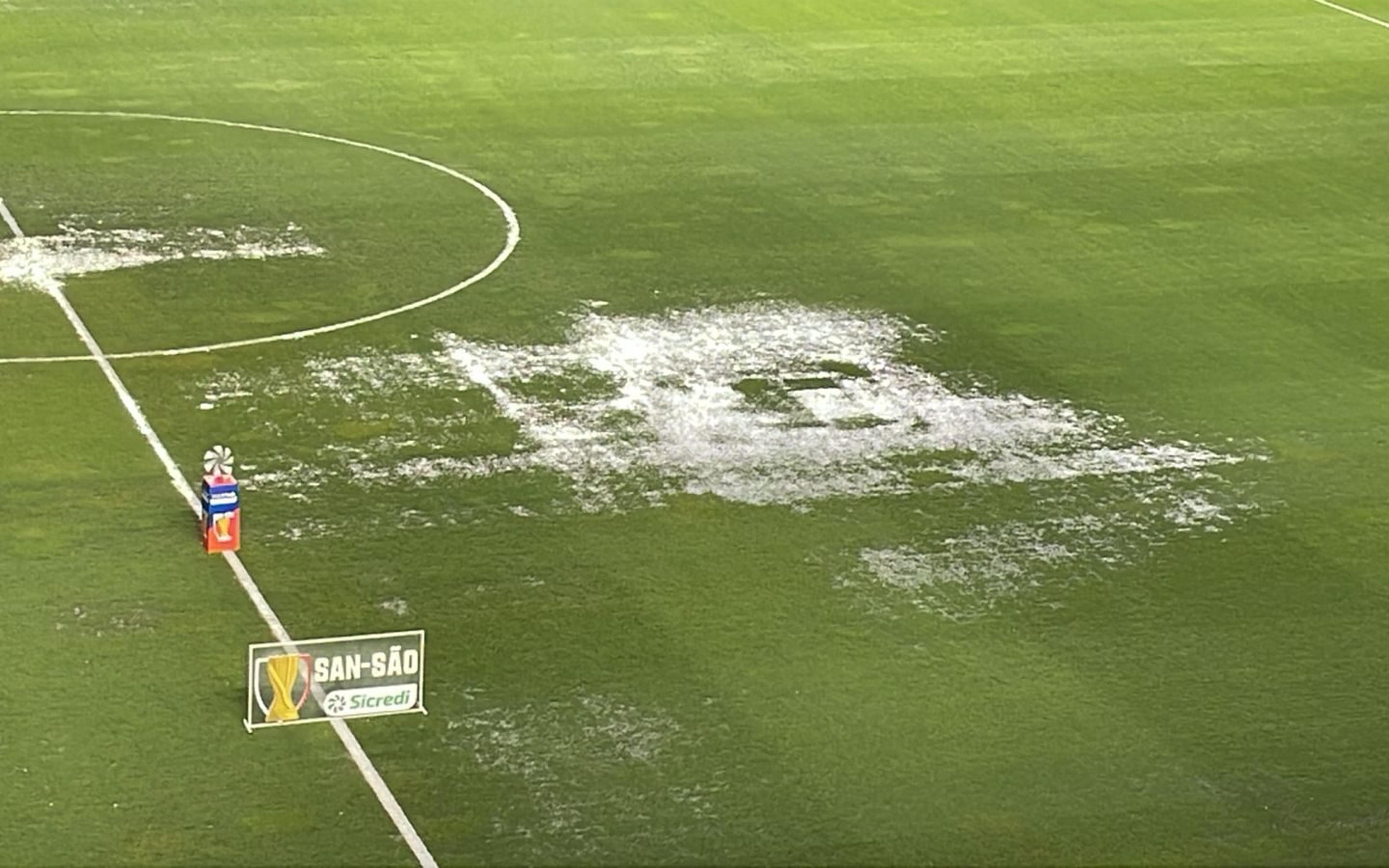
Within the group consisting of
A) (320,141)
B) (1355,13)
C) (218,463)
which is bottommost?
(320,141)

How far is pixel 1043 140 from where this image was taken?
80.2ft

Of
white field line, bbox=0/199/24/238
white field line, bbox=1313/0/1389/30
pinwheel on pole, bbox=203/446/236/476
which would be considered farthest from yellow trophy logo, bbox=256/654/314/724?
white field line, bbox=1313/0/1389/30

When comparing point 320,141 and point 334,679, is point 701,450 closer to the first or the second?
point 334,679

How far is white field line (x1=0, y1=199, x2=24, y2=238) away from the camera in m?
20.2

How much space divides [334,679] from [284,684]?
0.76 feet

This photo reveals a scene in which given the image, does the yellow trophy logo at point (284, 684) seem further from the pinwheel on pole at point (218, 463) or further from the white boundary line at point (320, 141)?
the white boundary line at point (320, 141)

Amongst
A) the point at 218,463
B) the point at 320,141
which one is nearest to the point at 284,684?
the point at 218,463

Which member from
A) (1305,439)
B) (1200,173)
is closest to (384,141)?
→ (1200,173)

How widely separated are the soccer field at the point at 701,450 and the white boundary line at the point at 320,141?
0.08 meters

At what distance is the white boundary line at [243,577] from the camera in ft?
37.8

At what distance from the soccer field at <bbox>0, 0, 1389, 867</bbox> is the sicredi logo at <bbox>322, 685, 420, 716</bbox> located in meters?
0.09

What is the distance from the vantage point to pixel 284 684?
12.3 m

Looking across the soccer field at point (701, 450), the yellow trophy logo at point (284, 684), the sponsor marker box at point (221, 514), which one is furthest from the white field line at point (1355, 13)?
the yellow trophy logo at point (284, 684)

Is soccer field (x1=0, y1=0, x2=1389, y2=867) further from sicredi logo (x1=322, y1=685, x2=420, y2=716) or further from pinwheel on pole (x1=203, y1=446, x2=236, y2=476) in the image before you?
pinwheel on pole (x1=203, y1=446, x2=236, y2=476)
